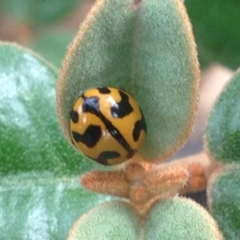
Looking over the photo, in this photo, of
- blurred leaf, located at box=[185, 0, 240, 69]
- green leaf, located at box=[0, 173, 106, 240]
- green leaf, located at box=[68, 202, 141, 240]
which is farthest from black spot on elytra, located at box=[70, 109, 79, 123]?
blurred leaf, located at box=[185, 0, 240, 69]

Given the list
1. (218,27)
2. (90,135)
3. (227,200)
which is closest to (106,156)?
(90,135)

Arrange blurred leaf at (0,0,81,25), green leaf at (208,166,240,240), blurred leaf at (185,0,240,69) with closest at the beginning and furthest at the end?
green leaf at (208,166,240,240) → blurred leaf at (185,0,240,69) → blurred leaf at (0,0,81,25)

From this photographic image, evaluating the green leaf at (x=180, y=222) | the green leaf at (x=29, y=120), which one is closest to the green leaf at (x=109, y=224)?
the green leaf at (x=180, y=222)

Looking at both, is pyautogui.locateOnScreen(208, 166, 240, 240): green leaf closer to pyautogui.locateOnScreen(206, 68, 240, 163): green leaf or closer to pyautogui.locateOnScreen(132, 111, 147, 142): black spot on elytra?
pyautogui.locateOnScreen(206, 68, 240, 163): green leaf

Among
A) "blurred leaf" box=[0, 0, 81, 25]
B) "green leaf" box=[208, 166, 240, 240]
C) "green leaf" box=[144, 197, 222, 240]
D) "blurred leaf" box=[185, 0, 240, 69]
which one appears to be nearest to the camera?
"green leaf" box=[144, 197, 222, 240]

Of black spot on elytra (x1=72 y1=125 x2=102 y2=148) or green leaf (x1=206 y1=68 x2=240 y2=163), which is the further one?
green leaf (x1=206 y1=68 x2=240 y2=163)

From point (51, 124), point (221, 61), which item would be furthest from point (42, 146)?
point (221, 61)

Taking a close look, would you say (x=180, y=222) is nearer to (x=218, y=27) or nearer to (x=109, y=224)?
(x=109, y=224)
